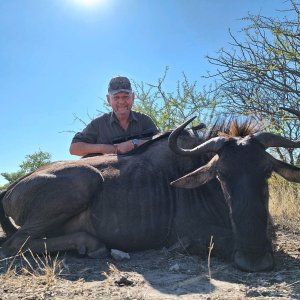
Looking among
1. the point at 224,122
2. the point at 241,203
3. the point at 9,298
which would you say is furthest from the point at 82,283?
the point at 224,122

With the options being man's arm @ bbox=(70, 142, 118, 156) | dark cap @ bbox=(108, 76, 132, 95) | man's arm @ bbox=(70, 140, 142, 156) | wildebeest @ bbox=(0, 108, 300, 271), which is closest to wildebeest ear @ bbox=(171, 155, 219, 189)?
wildebeest @ bbox=(0, 108, 300, 271)

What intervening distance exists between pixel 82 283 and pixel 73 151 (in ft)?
10.3

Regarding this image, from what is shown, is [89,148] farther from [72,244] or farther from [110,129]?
[72,244]

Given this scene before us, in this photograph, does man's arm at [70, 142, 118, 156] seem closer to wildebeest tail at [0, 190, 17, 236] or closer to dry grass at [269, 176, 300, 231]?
wildebeest tail at [0, 190, 17, 236]

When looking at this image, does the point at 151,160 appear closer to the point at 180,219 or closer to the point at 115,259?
the point at 180,219

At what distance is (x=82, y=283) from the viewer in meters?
3.32

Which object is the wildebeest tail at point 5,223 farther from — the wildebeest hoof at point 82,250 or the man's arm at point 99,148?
the man's arm at point 99,148

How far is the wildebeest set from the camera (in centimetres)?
438

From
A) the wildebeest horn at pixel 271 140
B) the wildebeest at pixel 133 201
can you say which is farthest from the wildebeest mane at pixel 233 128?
the wildebeest horn at pixel 271 140

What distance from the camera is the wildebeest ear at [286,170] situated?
416 centimetres

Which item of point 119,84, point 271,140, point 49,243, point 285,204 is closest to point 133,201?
point 49,243

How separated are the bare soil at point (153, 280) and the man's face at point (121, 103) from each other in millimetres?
2791

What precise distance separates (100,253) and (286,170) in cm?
197

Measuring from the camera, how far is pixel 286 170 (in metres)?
4.24
